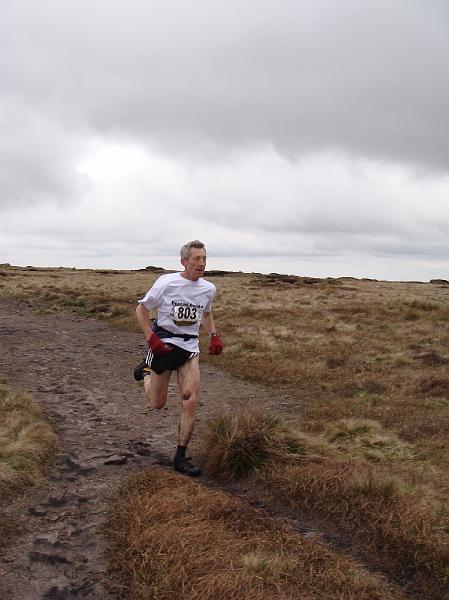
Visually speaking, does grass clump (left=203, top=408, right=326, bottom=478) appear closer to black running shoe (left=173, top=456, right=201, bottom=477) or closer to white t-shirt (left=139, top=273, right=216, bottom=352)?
black running shoe (left=173, top=456, right=201, bottom=477)

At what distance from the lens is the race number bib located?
689 cm

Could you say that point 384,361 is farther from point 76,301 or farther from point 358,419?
point 76,301

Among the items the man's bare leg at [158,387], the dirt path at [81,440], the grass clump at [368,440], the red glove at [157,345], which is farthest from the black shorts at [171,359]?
the grass clump at [368,440]

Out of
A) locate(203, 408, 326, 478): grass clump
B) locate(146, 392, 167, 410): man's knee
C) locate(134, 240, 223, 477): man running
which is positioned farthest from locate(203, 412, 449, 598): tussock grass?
locate(146, 392, 167, 410): man's knee

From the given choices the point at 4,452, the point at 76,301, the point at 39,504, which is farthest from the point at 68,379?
the point at 76,301

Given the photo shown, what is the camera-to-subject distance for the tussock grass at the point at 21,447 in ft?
19.6

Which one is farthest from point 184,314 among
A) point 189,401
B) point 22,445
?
point 22,445

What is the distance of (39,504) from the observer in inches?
227

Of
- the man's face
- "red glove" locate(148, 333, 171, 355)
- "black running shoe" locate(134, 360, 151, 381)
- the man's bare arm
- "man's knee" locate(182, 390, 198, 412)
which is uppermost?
the man's face

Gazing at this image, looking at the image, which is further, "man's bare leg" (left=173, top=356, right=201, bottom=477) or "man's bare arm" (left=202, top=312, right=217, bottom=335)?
"man's bare arm" (left=202, top=312, right=217, bottom=335)

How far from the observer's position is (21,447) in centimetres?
680

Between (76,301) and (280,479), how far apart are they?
2740cm

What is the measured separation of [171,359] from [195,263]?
1.24 m

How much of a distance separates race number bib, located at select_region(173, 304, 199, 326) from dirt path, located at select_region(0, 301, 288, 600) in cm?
185
